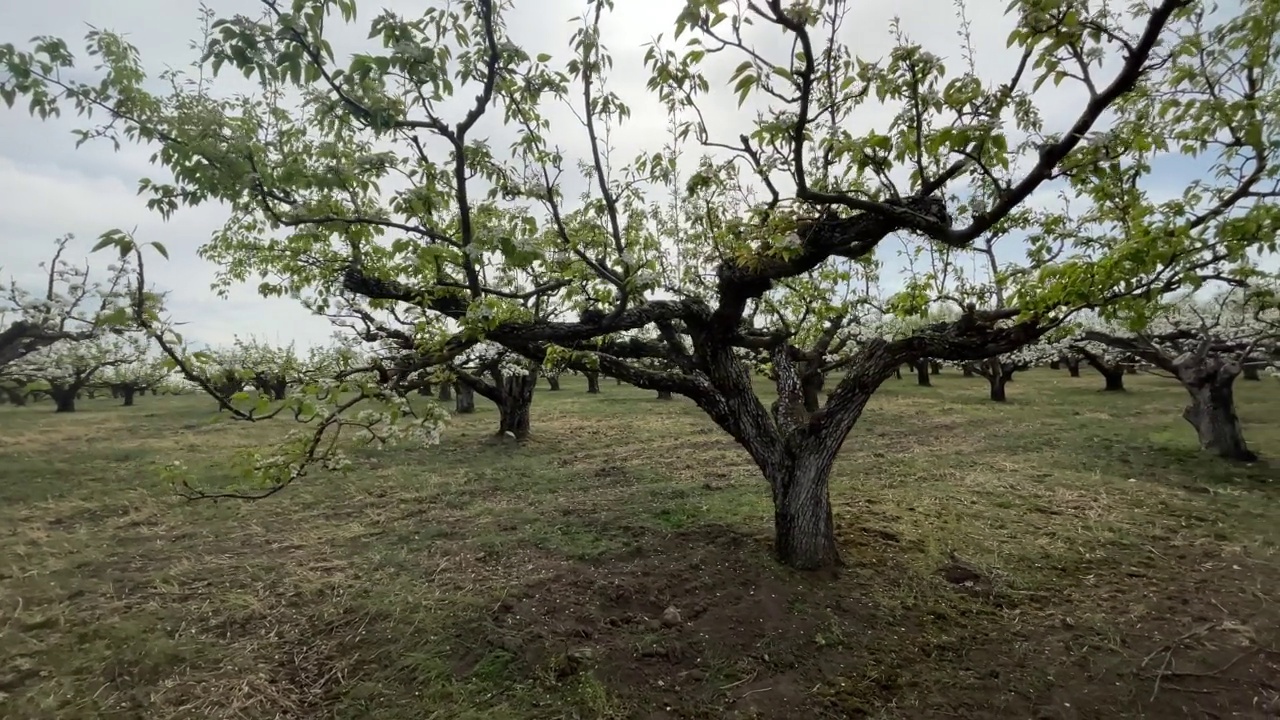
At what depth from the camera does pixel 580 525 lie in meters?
7.66

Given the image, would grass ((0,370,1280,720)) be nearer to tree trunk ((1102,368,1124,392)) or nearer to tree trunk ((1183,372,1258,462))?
tree trunk ((1183,372,1258,462))

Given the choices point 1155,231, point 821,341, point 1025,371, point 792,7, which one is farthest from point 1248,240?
point 1025,371

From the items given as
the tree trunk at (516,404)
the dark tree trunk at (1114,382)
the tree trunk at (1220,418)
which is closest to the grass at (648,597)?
the tree trunk at (1220,418)

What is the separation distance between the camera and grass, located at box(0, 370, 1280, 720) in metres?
4.37

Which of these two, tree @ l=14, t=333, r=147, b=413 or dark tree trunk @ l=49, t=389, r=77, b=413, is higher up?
tree @ l=14, t=333, r=147, b=413

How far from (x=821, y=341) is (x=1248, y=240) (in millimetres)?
7905

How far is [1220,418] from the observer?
10.8 meters

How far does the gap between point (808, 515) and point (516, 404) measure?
33.5 feet

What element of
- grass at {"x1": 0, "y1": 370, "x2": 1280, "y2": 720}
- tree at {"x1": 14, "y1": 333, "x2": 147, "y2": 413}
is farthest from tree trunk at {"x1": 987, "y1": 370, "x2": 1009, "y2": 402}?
tree at {"x1": 14, "y1": 333, "x2": 147, "y2": 413}

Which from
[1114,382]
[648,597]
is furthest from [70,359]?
[1114,382]

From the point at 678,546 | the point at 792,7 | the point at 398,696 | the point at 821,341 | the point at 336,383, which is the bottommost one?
the point at 398,696

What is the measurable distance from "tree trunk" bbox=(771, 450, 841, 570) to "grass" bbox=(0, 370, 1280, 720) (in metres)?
0.24

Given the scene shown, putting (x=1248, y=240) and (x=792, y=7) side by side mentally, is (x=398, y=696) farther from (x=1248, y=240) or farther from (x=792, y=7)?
(x=1248, y=240)

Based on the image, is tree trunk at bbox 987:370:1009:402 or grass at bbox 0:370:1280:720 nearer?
grass at bbox 0:370:1280:720
